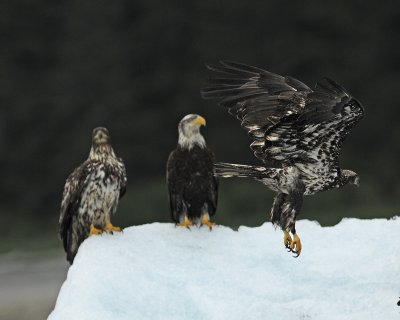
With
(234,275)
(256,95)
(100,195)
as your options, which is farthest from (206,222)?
(256,95)

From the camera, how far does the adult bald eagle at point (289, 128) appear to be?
541 centimetres

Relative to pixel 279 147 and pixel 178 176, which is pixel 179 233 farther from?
pixel 279 147

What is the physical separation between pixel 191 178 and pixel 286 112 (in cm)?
158

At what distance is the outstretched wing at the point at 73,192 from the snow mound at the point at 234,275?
33 cm

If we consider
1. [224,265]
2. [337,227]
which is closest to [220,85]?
[224,265]

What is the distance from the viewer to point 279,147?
19.5 ft

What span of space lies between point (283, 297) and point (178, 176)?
1.68 metres

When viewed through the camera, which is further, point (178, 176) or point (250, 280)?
point (178, 176)

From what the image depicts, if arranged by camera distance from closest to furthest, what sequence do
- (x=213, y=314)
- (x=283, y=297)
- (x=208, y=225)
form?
(x=213, y=314) < (x=283, y=297) < (x=208, y=225)

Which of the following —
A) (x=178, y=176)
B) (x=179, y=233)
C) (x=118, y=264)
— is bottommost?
(x=118, y=264)

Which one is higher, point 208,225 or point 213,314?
point 208,225

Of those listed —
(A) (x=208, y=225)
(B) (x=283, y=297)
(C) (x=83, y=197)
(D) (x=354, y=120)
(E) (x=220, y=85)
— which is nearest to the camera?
(D) (x=354, y=120)

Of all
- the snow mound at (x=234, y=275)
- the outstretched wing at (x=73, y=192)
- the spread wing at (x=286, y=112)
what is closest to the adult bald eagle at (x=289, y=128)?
the spread wing at (x=286, y=112)

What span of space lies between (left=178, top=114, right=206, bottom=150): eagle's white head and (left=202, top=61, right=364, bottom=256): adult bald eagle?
2.27ft
